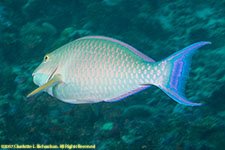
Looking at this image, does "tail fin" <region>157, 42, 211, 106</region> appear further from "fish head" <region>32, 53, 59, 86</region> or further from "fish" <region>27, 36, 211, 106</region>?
"fish head" <region>32, 53, 59, 86</region>

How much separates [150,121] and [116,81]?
6.51 feet

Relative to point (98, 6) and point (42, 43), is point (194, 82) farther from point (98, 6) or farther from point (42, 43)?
point (42, 43)

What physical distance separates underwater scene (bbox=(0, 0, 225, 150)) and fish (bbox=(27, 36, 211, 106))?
10 mm

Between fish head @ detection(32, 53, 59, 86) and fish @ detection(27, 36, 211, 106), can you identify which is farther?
fish head @ detection(32, 53, 59, 86)

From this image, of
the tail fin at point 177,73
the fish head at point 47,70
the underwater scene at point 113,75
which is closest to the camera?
the tail fin at point 177,73

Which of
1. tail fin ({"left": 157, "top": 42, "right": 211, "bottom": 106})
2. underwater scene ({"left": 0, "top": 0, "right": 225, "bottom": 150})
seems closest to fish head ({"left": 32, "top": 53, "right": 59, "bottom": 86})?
underwater scene ({"left": 0, "top": 0, "right": 225, "bottom": 150})

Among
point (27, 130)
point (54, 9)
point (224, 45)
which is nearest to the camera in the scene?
point (27, 130)

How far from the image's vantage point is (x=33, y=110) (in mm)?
4496

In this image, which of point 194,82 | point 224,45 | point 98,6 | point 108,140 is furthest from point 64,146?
point 98,6

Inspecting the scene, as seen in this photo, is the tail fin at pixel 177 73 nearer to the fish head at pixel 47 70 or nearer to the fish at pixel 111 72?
the fish at pixel 111 72

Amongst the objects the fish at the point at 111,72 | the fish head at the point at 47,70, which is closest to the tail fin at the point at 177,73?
the fish at the point at 111,72

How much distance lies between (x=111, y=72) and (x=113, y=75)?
0.04m

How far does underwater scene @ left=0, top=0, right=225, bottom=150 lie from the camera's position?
164 cm

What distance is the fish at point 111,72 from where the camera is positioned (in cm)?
151
